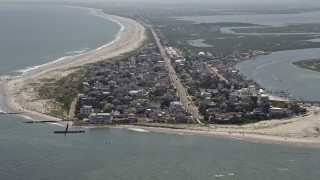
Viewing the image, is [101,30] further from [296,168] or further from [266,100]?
[296,168]

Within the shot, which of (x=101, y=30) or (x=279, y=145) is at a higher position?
(x=101, y=30)

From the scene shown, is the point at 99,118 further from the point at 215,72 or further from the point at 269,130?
the point at 215,72

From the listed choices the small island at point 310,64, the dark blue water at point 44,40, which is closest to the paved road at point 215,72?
the small island at point 310,64

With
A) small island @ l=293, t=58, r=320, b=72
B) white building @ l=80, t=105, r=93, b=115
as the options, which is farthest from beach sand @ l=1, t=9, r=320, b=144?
small island @ l=293, t=58, r=320, b=72

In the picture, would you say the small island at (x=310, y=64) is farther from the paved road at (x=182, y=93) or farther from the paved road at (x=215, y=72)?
the paved road at (x=182, y=93)

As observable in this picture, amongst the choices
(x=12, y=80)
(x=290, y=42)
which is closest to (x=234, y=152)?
(x=12, y=80)

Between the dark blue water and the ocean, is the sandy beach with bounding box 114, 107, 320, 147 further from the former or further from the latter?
the dark blue water
